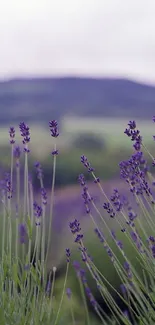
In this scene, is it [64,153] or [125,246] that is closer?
[125,246]

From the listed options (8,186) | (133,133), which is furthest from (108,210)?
(8,186)

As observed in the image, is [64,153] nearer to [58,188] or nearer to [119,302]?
[58,188]

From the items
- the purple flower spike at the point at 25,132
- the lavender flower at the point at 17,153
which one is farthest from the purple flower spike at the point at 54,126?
the lavender flower at the point at 17,153

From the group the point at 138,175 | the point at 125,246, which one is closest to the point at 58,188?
Result: the point at 125,246

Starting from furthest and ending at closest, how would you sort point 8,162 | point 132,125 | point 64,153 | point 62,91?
1. point 62,91
2. point 64,153
3. point 8,162
4. point 132,125

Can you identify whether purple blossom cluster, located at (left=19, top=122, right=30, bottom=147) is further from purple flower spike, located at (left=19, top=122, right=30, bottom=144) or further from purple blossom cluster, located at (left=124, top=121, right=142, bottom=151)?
purple blossom cluster, located at (left=124, top=121, right=142, bottom=151)

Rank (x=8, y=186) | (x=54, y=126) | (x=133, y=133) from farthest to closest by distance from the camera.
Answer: (x=8, y=186) < (x=54, y=126) < (x=133, y=133)

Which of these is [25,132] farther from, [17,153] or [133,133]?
[133,133]

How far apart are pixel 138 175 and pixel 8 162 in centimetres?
249

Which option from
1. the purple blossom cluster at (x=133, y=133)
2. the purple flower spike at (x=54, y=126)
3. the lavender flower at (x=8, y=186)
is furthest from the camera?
the lavender flower at (x=8, y=186)

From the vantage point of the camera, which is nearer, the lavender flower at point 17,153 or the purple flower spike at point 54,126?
the purple flower spike at point 54,126

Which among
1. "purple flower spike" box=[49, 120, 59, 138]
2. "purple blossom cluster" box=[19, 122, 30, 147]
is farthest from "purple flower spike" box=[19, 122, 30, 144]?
"purple flower spike" box=[49, 120, 59, 138]

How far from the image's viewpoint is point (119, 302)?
3.88 metres

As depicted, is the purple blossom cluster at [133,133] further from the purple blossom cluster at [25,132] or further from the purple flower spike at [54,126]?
the purple blossom cluster at [25,132]
